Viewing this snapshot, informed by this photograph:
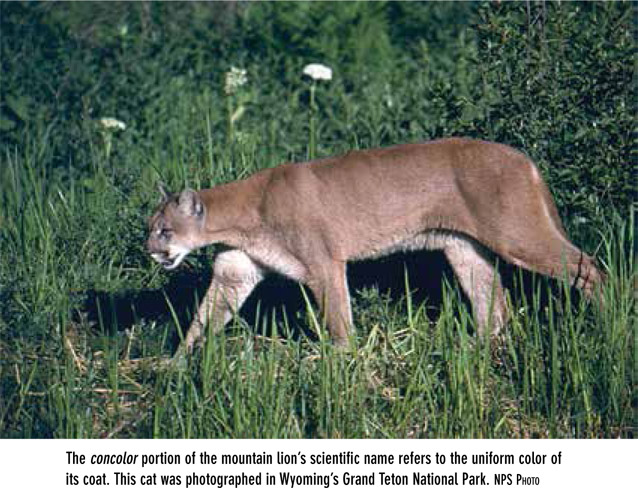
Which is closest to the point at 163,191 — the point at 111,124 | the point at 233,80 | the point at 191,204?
the point at 191,204

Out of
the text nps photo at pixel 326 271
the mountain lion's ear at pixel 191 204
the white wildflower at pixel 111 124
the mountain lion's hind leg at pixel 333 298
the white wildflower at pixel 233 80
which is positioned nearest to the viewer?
the text nps photo at pixel 326 271

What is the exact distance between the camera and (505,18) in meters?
7.80

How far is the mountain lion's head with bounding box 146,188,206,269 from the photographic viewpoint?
24.3 feet

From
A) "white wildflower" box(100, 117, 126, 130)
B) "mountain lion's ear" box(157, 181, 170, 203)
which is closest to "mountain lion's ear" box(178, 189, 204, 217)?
"mountain lion's ear" box(157, 181, 170, 203)

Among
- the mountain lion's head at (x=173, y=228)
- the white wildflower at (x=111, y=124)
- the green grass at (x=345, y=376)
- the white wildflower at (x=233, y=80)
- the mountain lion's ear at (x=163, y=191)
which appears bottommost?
the green grass at (x=345, y=376)

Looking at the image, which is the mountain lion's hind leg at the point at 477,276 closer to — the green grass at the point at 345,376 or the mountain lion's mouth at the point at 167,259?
the green grass at the point at 345,376

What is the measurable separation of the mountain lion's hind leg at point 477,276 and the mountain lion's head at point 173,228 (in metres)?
1.61

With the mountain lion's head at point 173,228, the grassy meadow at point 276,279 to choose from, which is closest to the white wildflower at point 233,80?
the grassy meadow at point 276,279

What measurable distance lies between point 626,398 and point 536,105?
2.43 m

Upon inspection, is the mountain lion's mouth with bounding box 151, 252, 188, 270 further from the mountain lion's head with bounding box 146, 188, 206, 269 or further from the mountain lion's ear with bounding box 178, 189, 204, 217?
the mountain lion's ear with bounding box 178, 189, 204, 217

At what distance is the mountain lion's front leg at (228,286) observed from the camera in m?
7.38

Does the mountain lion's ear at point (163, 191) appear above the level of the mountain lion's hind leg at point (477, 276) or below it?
above

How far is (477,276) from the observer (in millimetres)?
7578
